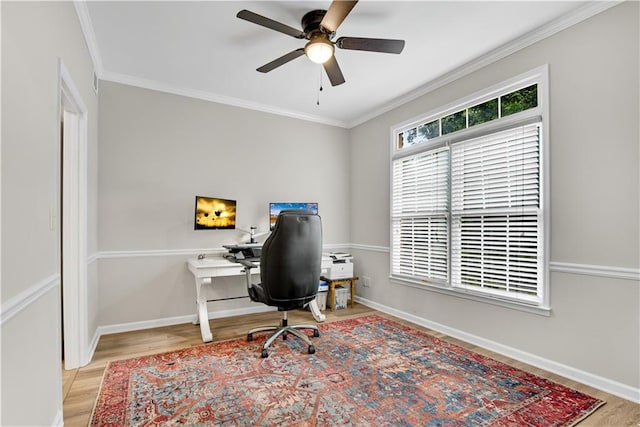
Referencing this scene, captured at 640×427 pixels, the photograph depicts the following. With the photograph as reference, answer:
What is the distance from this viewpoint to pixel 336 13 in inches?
77.3

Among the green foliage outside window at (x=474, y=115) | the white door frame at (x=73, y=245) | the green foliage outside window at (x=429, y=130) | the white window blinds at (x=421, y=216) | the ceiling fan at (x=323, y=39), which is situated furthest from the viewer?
the green foliage outside window at (x=429, y=130)

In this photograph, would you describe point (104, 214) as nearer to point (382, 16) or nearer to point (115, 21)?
point (115, 21)

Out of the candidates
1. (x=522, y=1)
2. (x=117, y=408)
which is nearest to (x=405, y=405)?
(x=117, y=408)

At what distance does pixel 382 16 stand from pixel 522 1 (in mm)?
962

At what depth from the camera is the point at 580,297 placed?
91.1 inches

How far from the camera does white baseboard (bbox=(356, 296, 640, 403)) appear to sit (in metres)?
2.10

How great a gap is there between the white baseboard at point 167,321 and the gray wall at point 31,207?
5.50 feet

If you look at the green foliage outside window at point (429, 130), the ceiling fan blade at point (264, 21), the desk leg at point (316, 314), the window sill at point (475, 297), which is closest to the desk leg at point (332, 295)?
the desk leg at point (316, 314)

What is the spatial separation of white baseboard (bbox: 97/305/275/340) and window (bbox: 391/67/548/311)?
189 cm

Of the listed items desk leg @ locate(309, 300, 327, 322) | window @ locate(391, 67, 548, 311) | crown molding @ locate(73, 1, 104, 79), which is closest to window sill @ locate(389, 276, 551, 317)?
window @ locate(391, 67, 548, 311)

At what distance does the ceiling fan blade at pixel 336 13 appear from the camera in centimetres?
185

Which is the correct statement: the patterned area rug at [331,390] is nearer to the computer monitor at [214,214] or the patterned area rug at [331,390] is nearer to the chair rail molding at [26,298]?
the chair rail molding at [26,298]

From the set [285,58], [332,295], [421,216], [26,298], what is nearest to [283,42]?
[285,58]

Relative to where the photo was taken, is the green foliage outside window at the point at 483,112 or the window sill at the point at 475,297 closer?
the window sill at the point at 475,297
